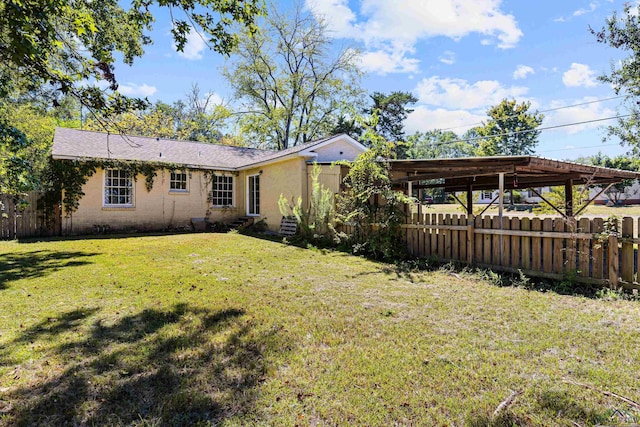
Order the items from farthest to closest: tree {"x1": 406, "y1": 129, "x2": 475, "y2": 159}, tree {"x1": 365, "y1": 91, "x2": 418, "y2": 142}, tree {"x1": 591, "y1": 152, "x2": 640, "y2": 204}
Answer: tree {"x1": 406, "y1": 129, "x2": 475, "y2": 159}, tree {"x1": 365, "y1": 91, "x2": 418, "y2": 142}, tree {"x1": 591, "y1": 152, "x2": 640, "y2": 204}

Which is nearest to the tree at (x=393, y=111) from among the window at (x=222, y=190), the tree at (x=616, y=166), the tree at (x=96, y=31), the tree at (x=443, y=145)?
the tree at (x=616, y=166)

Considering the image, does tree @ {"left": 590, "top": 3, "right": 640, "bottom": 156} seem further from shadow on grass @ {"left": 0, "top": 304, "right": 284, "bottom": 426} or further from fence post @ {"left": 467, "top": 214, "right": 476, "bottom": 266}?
shadow on grass @ {"left": 0, "top": 304, "right": 284, "bottom": 426}

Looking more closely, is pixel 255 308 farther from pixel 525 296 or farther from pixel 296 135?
pixel 296 135

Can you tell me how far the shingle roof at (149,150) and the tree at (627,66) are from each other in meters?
15.9

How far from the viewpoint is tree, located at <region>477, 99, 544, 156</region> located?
144 ft

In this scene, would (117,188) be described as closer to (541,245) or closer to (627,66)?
(541,245)

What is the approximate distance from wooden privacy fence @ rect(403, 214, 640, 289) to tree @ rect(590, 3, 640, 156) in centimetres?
1641

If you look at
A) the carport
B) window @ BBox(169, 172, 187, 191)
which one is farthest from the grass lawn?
window @ BBox(169, 172, 187, 191)

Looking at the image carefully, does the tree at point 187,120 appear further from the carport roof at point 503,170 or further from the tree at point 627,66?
the tree at point 627,66

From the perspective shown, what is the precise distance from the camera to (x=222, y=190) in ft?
53.5

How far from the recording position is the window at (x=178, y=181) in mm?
14992

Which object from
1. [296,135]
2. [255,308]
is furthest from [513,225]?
[296,135]

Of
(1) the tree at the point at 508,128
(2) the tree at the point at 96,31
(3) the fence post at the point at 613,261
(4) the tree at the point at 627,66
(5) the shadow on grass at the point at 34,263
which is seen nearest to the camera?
(2) the tree at the point at 96,31

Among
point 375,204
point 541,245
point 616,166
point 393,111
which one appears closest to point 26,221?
point 375,204
